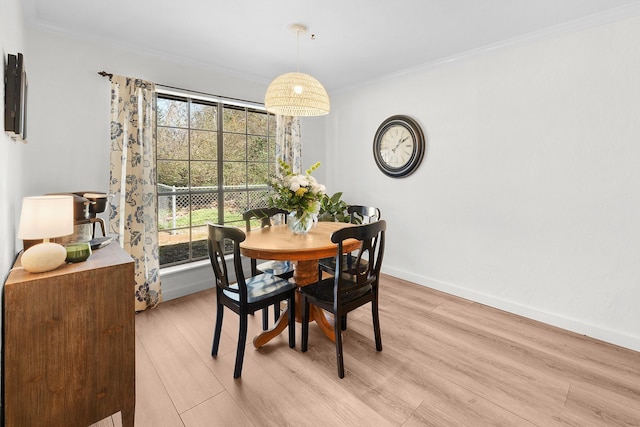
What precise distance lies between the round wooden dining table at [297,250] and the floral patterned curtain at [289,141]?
158 cm

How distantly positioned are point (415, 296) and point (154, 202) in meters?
2.91

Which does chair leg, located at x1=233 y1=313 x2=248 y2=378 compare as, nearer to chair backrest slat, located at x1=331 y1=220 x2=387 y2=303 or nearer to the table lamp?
chair backrest slat, located at x1=331 y1=220 x2=387 y2=303

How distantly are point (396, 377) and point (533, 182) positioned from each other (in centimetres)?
215

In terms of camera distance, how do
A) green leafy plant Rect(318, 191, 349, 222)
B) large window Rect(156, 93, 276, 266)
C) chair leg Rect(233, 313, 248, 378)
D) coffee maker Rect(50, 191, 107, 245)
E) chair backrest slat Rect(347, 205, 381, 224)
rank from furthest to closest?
green leafy plant Rect(318, 191, 349, 222)
large window Rect(156, 93, 276, 266)
chair backrest slat Rect(347, 205, 381, 224)
chair leg Rect(233, 313, 248, 378)
coffee maker Rect(50, 191, 107, 245)

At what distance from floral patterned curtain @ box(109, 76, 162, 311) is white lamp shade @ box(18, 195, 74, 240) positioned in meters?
1.44

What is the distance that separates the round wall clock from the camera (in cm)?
358

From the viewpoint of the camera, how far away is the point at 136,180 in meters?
2.91

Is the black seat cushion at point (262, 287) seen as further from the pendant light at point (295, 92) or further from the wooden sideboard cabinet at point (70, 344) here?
the pendant light at point (295, 92)

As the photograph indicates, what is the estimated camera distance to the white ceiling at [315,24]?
7.34 feet

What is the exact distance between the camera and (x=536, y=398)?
1829mm

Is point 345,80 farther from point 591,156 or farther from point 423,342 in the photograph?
point 423,342

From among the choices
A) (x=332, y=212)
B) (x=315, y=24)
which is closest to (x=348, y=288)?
(x=332, y=212)

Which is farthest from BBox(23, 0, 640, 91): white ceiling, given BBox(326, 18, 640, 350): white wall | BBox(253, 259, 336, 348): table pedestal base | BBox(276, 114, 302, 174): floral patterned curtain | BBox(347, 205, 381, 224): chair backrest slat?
BBox(253, 259, 336, 348): table pedestal base

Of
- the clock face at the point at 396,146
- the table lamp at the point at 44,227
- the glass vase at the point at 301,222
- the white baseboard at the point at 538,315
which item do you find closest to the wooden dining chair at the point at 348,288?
the glass vase at the point at 301,222
